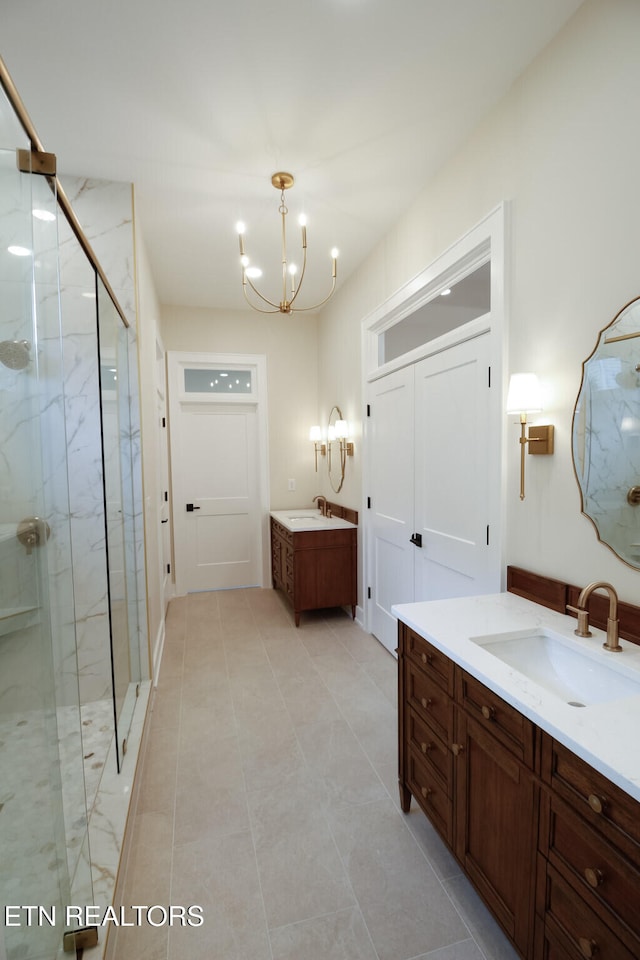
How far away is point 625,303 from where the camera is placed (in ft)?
4.81

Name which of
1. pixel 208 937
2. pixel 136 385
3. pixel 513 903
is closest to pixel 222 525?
pixel 136 385

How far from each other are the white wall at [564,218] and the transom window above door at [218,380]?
3091 mm

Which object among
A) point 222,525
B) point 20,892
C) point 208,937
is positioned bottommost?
point 208,937

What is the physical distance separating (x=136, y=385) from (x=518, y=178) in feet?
7.48

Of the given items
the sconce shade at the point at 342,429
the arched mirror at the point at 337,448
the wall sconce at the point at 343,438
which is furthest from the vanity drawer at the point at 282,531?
the sconce shade at the point at 342,429

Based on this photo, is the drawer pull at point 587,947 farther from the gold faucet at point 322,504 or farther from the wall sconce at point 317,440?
the wall sconce at point 317,440

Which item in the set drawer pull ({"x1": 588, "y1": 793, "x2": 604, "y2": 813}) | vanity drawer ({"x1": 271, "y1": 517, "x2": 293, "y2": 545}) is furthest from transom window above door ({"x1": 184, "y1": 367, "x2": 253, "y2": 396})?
drawer pull ({"x1": 588, "y1": 793, "x2": 604, "y2": 813})

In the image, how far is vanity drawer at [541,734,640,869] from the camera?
2.88 ft

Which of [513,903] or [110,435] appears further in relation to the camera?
[110,435]

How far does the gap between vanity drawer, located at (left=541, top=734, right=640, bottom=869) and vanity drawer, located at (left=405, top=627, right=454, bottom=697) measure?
44cm

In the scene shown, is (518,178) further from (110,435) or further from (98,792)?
(98,792)

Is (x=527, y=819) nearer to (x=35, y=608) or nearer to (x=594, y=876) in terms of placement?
(x=594, y=876)

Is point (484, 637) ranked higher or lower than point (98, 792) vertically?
higher

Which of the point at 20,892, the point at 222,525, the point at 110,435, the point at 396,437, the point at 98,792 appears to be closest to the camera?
the point at 20,892
